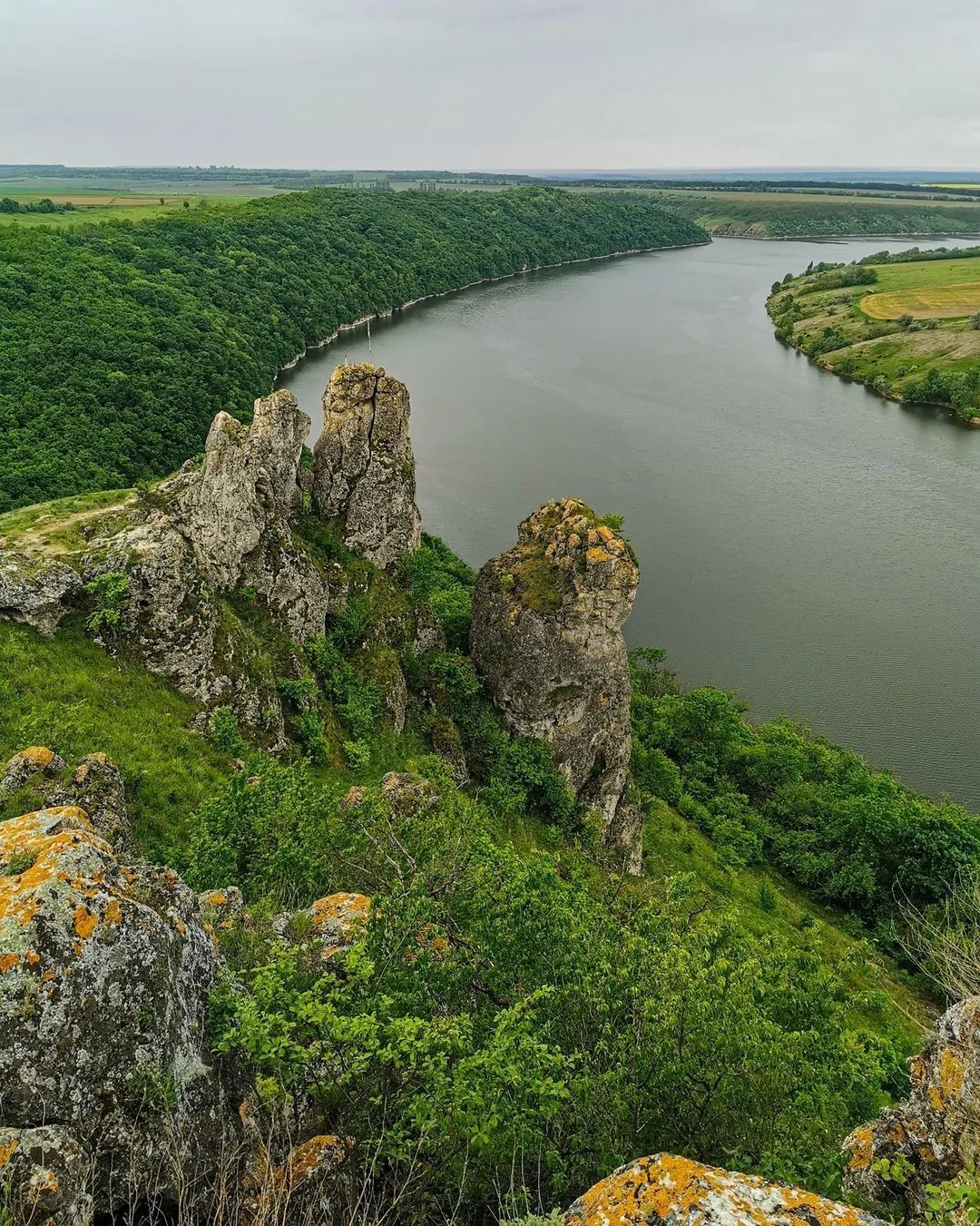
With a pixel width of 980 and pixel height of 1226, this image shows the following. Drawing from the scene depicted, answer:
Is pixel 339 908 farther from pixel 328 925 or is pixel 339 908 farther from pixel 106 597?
pixel 106 597

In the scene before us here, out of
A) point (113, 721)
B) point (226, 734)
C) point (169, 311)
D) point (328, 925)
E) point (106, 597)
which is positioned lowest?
point (226, 734)

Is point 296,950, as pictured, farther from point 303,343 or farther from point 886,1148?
point 303,343

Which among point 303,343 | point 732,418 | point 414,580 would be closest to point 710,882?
point 414,580

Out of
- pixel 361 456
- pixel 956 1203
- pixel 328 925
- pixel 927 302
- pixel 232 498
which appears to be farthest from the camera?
pixel 927 302

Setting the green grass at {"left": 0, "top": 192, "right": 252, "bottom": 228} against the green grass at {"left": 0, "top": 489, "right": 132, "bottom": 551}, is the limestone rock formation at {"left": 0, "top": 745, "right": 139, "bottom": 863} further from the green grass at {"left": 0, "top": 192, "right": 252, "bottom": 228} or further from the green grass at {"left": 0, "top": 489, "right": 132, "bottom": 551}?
the green grass at {"left": 0, "top": 192, "right": 252, "bottom": 228}

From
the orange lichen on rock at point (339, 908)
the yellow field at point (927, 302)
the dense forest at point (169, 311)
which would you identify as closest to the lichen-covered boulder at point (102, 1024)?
the orange lichen on rock at point (339, 908)

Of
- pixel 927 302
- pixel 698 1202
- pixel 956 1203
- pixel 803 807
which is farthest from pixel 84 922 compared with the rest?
pixel 927 302
